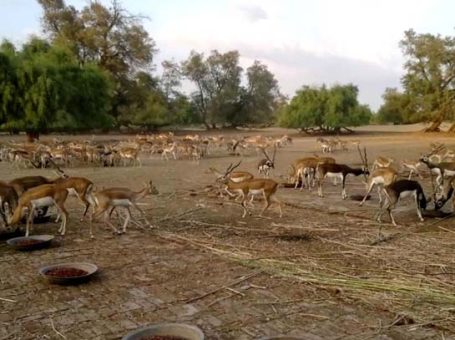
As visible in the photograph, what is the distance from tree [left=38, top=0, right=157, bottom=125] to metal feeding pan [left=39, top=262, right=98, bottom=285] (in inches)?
2344

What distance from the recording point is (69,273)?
8391mm

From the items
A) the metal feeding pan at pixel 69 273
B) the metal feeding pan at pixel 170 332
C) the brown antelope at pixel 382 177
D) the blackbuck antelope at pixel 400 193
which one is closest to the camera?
the metal feeding pan at pixel 170 332

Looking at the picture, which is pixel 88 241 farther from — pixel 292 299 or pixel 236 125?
Answer: pixel 236 125

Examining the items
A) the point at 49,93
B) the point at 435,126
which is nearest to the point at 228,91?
the point at 435,126

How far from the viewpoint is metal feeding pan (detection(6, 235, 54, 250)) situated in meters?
10.2

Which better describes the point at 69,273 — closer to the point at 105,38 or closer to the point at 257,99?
the point at 105,38

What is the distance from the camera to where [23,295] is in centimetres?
778

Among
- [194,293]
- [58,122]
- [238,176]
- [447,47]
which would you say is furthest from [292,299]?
[447,47]

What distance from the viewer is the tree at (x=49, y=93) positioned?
3897cm

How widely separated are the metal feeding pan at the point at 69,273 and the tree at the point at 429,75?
61547 millimetres

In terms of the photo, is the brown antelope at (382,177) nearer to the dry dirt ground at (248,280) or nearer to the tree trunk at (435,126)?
the dry dirt ground at (248,280)

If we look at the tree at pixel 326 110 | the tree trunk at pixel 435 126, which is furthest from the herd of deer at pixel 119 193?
the tree trunk at pixel 435 126

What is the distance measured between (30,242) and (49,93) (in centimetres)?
3127

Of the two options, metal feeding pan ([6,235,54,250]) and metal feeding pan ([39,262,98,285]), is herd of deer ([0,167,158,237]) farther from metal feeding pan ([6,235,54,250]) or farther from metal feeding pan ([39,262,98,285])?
metal feeding pan ([39,262,98,285])
